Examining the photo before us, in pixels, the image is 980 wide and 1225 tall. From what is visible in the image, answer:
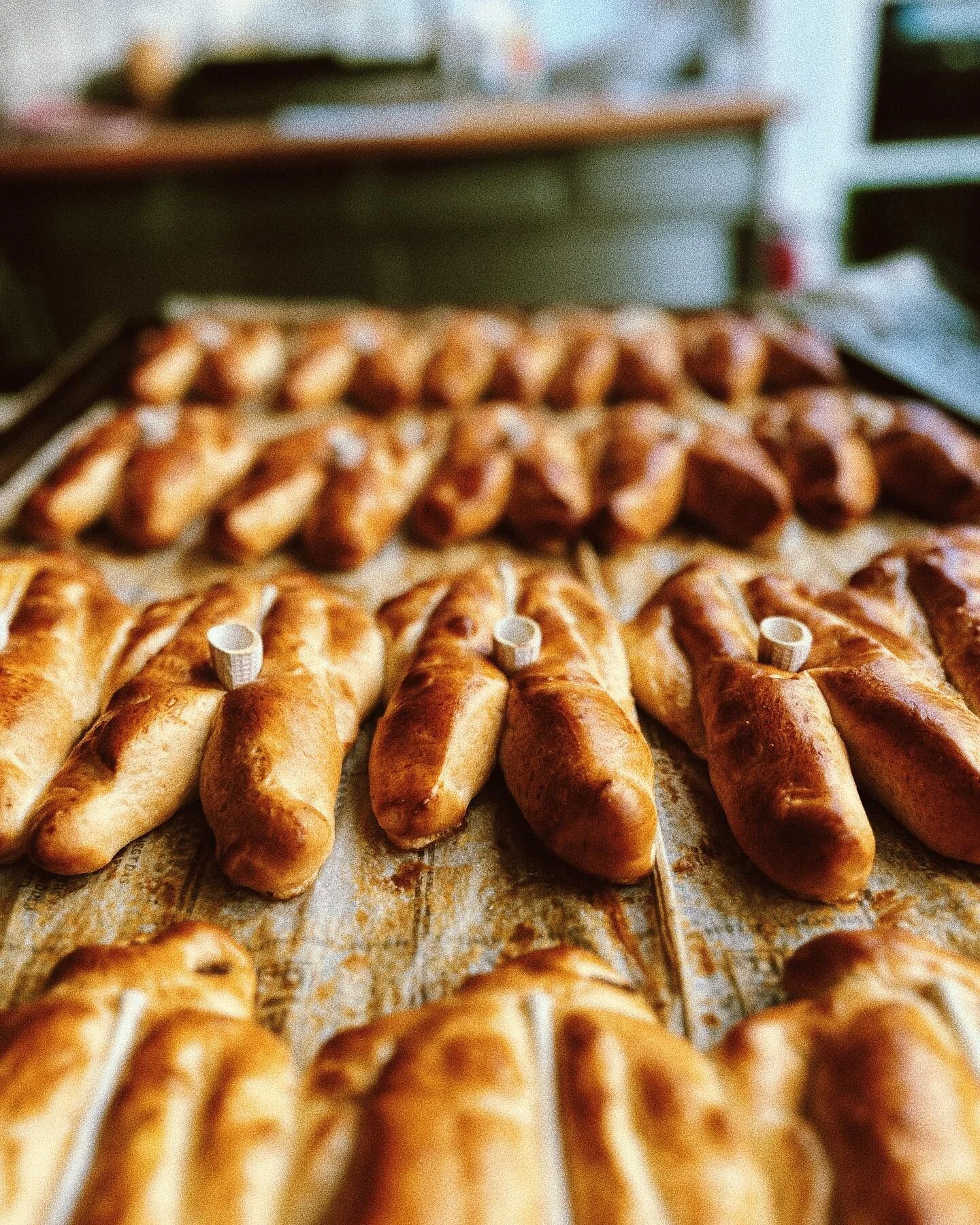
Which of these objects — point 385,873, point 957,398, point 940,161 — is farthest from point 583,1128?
point 940,161

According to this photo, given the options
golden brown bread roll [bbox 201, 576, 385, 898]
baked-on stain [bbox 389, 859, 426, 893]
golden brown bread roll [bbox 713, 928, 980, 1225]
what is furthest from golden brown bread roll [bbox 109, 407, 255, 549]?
golden brown bread roll [bbox 713, 928, 980, 1225]

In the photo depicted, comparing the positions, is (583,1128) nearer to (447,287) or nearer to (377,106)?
(447,287)

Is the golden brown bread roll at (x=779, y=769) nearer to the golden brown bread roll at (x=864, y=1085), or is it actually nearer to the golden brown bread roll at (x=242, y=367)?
the golden brown bread roll at (x=864, y=1085)

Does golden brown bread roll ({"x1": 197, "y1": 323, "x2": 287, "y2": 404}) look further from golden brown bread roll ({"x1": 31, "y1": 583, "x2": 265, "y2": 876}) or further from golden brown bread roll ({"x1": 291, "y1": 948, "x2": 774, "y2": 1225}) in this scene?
golden brown bread roll ({"x1": 291, "y1": 948, "x2": 774, "y2": 1225})

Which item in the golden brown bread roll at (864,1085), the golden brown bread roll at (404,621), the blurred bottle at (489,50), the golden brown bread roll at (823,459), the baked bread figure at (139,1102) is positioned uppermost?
the blurred bottle at (489,50)

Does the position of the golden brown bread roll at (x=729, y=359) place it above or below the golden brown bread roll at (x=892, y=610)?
below

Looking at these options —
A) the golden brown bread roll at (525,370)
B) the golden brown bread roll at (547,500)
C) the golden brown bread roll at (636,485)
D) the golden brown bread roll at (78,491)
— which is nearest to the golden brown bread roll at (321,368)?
the golden brown bread roll at (525,370)
